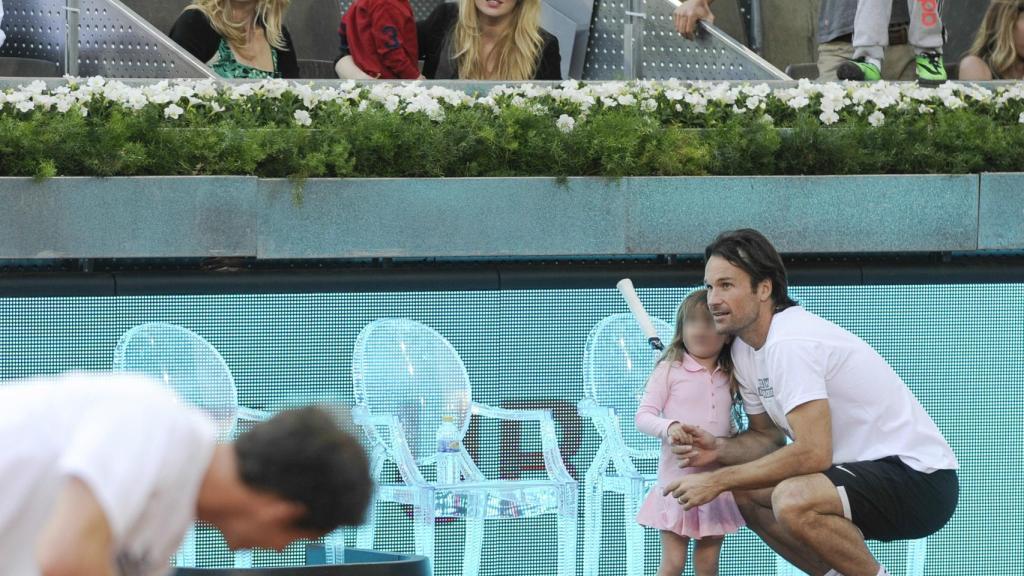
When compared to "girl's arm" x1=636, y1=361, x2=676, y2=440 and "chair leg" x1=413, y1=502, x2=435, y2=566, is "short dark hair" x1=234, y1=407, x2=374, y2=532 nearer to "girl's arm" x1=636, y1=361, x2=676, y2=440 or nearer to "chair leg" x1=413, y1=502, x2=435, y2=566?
"girl's arm" x1=636, y1=361, x2=676, y2=440

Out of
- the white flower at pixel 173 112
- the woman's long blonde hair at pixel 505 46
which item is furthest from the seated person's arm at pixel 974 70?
the white flower at pixel 173 112

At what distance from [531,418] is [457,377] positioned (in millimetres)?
324

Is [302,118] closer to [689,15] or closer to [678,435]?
[678,435]

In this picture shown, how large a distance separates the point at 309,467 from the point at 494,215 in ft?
10.5

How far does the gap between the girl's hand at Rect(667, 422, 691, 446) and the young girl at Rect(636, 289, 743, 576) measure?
179mm

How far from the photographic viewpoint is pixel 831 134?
19.5 ft

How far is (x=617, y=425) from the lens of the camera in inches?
212

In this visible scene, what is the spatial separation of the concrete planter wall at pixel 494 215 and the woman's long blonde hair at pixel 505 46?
4.91 feet

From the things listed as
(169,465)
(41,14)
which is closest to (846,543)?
(169,465)

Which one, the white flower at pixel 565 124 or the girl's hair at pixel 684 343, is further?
the white flower at pixel 565 124

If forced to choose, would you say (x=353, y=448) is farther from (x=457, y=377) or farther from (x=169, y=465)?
(x=457, y=377)

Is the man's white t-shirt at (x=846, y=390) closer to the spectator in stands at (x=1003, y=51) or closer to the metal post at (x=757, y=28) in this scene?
the spectator in stands at (x=1003, y=51)

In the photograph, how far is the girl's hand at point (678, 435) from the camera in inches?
187

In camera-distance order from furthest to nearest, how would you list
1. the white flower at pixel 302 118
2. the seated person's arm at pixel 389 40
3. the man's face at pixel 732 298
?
the seated person's arm at pixel 389 40 → the white flower at pixel 302 118 → the man's face at pixel 732 298
